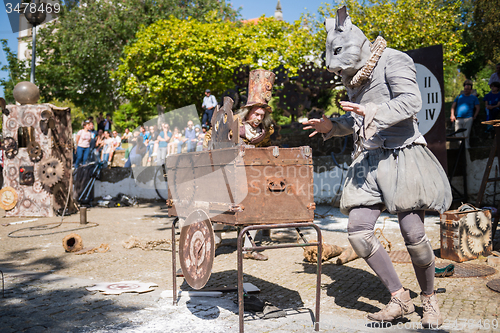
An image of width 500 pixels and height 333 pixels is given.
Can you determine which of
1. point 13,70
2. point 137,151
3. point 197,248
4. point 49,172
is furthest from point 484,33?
point 13,70

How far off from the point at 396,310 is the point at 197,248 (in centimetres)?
147

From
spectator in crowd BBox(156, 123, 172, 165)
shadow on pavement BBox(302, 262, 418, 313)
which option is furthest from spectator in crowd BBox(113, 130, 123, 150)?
shadow on pavement BBox(302, 262, 418, 313)

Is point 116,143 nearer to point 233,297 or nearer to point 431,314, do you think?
point 233,297

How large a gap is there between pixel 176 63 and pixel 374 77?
18.6 meters

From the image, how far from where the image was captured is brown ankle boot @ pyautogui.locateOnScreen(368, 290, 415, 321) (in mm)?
2883

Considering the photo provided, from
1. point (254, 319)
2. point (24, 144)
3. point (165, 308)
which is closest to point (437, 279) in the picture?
point (254, 319)

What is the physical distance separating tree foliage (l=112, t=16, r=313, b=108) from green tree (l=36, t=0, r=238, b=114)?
3.45 m

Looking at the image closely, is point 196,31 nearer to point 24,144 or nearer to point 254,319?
point 24,144

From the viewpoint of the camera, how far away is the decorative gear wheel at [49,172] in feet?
32.5

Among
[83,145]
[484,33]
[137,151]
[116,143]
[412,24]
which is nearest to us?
[137,151]

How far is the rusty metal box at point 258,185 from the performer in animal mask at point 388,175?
308 millimetres

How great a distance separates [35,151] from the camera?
986 centimetres

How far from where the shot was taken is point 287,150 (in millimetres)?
2918

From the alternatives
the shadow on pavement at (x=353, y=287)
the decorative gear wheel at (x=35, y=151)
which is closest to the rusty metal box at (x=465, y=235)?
the shadow on pavement at (x=353, y=287)
